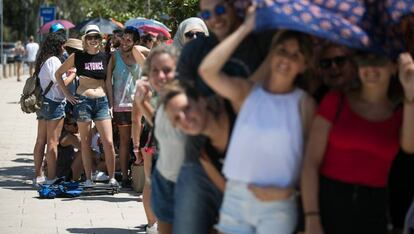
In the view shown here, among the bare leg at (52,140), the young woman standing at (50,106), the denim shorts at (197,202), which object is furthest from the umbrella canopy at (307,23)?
the bare leg at (52,140)

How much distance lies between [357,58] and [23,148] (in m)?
10.5

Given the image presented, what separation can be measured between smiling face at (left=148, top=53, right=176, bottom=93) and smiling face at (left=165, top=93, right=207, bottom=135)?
60 centimetres

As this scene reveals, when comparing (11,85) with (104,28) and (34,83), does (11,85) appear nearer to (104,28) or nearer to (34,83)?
(104,28)

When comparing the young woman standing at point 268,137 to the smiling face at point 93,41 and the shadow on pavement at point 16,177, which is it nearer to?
the smiling face at point 93,41

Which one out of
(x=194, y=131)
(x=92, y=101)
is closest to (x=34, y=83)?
(x=92, y=101)

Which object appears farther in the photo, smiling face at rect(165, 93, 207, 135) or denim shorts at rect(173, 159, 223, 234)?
denim shorts at rect(173, 159, 223, 234)

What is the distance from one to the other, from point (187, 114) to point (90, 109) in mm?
5458

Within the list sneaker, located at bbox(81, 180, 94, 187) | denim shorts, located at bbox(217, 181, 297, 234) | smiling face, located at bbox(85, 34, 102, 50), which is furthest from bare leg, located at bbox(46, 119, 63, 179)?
denim shorts, located at bbox(217, 181, 297, 234)

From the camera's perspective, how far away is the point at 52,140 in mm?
9258

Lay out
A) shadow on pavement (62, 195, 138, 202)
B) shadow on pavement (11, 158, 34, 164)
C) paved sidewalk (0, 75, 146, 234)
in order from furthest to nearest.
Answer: shadow on pavement (11, 158, 34, 164) → shadow on pavement (62, 195, 138, 202) → paved sidewalk (0, 75, 146, 234)

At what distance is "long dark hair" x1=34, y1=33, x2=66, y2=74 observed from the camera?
9578 mm

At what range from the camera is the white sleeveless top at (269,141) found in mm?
3391

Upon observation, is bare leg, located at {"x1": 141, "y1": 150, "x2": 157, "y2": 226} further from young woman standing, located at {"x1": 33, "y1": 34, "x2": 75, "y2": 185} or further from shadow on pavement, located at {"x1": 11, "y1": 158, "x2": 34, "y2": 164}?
shadow on pavement, located at {"x1": 11, "y1": 158, "x2": 34, "y2": 164}

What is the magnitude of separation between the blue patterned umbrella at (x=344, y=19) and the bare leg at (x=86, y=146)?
232 inches
